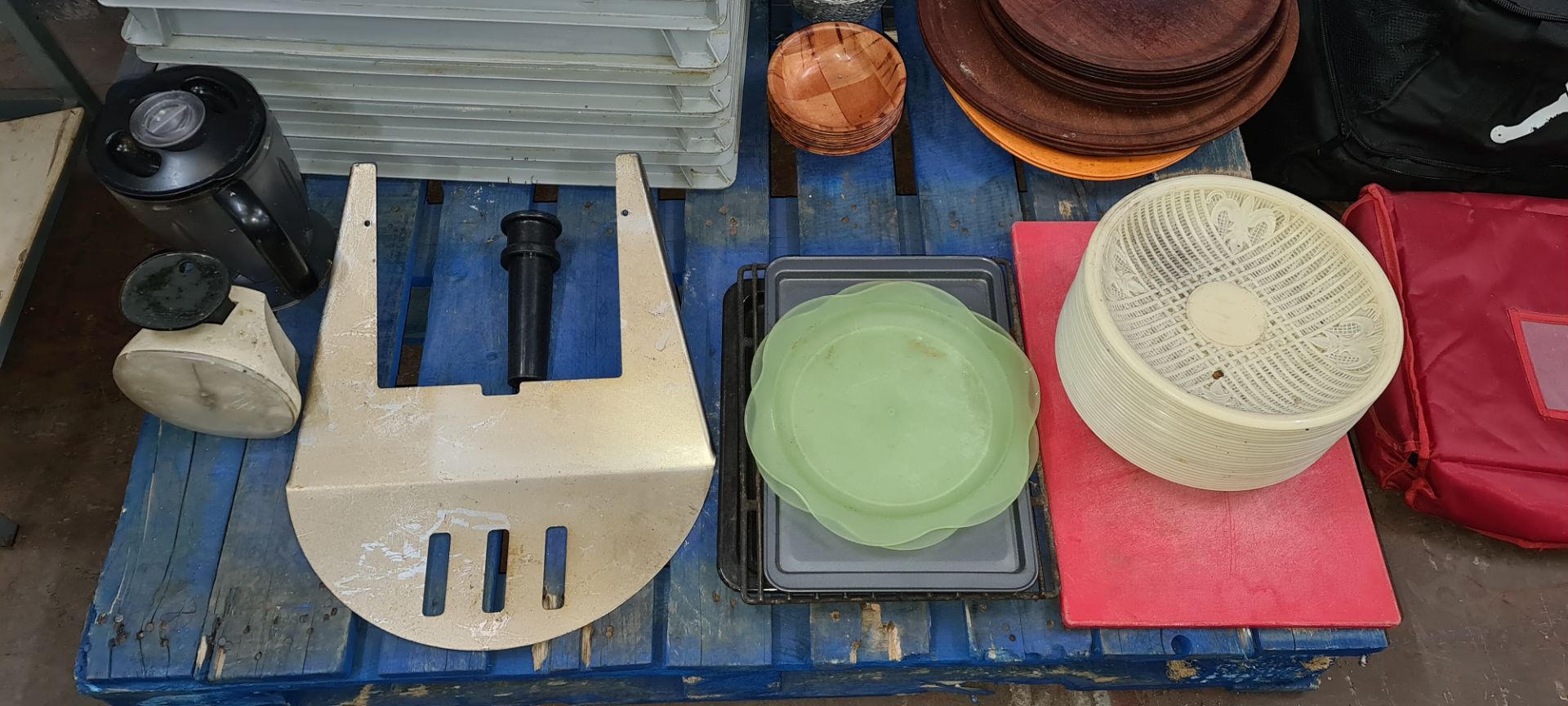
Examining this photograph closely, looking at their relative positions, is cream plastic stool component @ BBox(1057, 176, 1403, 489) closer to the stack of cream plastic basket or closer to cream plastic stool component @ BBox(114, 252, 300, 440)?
the stack of cream plastic basket

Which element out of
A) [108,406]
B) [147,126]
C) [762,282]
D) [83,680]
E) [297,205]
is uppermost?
[147,126]

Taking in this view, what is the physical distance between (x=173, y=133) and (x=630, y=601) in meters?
0.84

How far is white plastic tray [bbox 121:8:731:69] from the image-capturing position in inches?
48.2

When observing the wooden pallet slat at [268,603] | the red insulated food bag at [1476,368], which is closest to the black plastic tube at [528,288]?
the wooden pallet slat at [268,603]

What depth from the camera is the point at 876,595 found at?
1.19 m

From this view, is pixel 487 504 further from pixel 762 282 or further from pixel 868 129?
pixel 868 129

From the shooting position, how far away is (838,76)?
60.2 inches

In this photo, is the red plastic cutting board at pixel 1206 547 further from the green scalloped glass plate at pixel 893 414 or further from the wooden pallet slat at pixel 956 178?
the wooden pallet slat at pixel 956 178

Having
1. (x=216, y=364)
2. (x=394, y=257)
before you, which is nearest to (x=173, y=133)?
(x=216, y=364)

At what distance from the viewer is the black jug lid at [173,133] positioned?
109cm

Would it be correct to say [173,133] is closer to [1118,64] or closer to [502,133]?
[502,133]

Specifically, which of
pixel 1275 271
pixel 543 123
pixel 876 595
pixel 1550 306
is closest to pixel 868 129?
pixel 543 123

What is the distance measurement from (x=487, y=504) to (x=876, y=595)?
0.55 metres

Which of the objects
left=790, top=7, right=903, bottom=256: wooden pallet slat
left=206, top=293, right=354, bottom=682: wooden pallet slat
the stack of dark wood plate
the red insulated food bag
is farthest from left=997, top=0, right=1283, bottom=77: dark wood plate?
left=206, top=293, right=354, bottom=682: wooden pallet slat
